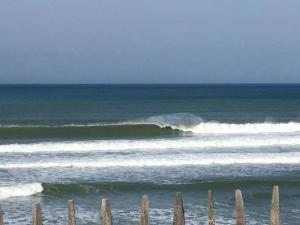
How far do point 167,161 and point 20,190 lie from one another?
25.5 ft

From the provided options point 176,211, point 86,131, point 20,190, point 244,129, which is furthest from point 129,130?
point 176,211

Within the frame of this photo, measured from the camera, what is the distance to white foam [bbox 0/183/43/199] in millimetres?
20516

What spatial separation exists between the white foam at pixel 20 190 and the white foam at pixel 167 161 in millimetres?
5035

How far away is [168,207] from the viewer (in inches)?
738

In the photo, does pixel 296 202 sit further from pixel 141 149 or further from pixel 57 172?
pixel 141 149

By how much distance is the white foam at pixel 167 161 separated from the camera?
26641 mm

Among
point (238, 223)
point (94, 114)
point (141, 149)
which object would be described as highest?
point (94, 114)

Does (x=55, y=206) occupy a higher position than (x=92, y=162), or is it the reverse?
(x=92, y=162)

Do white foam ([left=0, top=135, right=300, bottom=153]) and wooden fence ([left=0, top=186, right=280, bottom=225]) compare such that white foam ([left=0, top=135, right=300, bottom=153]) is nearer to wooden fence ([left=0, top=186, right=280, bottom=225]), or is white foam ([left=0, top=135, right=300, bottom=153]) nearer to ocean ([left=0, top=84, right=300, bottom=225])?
ocean ([left=0, top=84, right=300, bottom=225])

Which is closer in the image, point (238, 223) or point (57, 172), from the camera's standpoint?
point (238, 223)

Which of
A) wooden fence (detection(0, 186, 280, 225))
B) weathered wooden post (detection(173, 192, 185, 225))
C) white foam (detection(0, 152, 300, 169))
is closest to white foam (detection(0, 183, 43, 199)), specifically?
white foam (detection(0, 152, 300, 169))

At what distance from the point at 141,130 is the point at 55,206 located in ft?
81.6

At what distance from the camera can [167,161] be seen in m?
27.2

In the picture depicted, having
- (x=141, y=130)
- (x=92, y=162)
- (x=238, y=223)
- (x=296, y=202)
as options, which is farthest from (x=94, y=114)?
(x=238, y=223)
